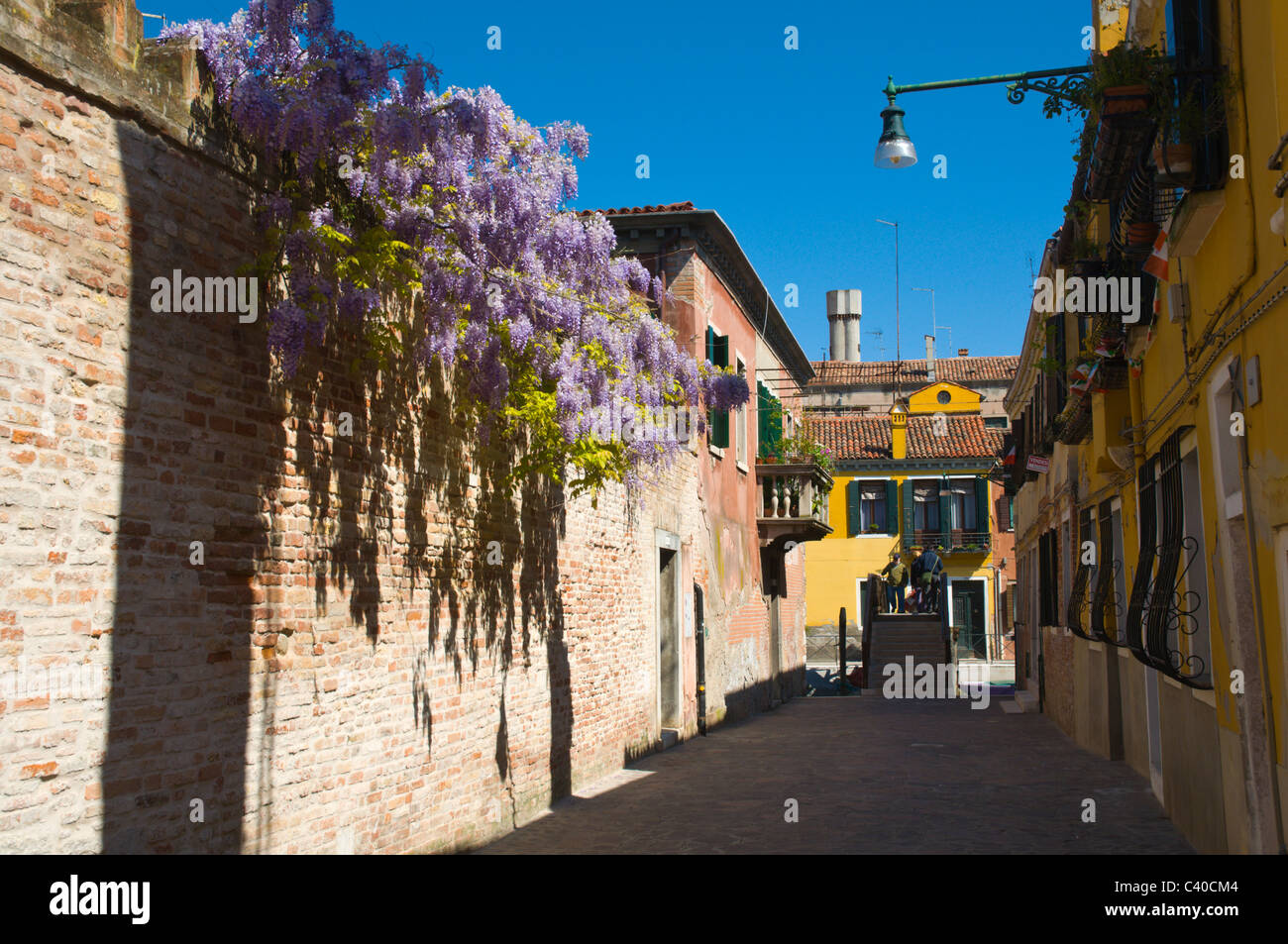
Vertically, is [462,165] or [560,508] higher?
[462,165]

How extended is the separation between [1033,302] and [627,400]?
8582 millimetres

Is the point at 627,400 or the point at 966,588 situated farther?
the point at 966,588

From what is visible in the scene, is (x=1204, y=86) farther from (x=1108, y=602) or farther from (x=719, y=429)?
(x=719, y=429)

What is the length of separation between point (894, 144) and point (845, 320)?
43.8 meters

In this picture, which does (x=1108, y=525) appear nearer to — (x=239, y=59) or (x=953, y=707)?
(x=239, y=59)

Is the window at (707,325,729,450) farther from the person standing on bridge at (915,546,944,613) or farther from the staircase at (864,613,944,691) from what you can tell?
the person standing on bridge at (915,546,944,613)

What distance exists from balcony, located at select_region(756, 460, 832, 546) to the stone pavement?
206 inches

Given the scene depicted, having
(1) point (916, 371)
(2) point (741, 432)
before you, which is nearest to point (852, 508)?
(1) point (916, 371)

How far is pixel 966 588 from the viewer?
3766 cm

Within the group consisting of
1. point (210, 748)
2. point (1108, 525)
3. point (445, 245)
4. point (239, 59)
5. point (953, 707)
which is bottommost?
point (953, 707)

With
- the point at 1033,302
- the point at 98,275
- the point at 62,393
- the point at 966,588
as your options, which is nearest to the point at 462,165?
the point at 98,275

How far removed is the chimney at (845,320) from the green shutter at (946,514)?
49.2 ft

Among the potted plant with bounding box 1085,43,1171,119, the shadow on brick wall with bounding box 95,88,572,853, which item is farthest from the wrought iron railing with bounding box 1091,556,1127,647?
the shadow on brick wall with bounding box 95,88,572,853

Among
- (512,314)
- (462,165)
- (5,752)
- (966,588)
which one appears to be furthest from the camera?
(966,588)
